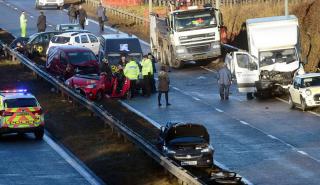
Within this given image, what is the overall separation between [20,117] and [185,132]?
7614 millimetres

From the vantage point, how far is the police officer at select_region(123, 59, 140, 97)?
42.2m

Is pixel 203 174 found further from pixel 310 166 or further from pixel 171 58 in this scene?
pixel 171 58

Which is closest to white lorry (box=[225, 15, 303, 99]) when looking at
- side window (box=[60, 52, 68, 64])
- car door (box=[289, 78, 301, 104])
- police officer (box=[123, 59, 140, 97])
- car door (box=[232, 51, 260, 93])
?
car door (box=[232, 51, 260, 93])

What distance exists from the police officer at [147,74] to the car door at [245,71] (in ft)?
10.9

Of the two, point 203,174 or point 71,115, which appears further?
point 71,115

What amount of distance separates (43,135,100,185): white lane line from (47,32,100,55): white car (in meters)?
18.0

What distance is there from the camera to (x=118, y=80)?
42.4 metres

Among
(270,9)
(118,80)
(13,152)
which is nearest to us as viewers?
(13,152)

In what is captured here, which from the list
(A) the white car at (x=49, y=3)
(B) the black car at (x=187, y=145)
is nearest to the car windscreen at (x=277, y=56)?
(B) the black car at (x=187, y=145)

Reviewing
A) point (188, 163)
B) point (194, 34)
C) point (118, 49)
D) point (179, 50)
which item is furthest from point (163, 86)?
point (188, 163)

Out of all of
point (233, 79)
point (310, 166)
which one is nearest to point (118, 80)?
point (233, 79)

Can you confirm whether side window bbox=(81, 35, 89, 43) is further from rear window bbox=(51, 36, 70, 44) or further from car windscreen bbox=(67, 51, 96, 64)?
car windscreen bbox=(67, 51, 96, 64)

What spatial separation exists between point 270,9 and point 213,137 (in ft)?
84.6

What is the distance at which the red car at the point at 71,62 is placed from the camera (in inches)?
1818
